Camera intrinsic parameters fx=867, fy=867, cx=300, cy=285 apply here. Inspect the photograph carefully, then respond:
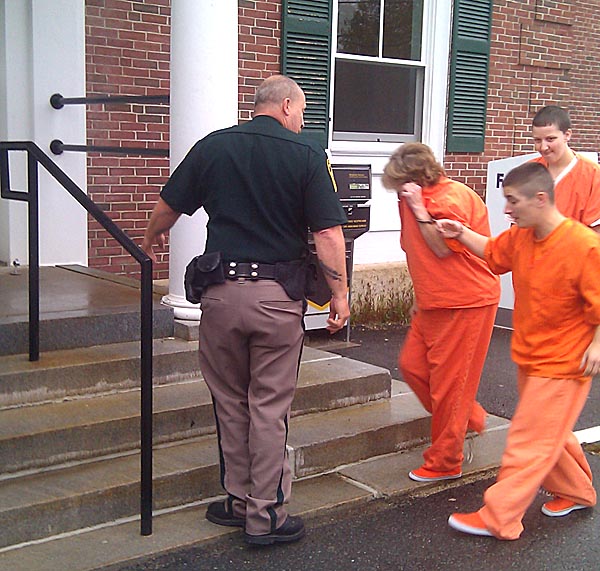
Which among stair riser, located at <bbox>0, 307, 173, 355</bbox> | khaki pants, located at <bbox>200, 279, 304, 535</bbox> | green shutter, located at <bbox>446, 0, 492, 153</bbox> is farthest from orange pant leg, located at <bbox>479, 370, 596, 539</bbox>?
green shutter, located at <bbox>446, 0, 492, 153</bbox>

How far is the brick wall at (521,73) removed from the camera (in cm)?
896

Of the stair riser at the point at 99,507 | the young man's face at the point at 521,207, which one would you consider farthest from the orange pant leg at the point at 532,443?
the stair riser at the point at 99,507

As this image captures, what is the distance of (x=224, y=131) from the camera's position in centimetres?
353

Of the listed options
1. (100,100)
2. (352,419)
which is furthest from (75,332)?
(100,100)

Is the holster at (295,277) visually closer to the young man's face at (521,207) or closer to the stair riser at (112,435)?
the young man's face at (521,207)

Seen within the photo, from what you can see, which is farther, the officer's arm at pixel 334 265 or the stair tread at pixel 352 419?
the stair tread at pixel 352 419

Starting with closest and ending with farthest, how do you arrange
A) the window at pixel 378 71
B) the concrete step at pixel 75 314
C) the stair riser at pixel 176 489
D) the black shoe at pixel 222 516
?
the stair riser at pixel 176 489
the black shoe at pixel 222 516
the concrete step at pixel 75 314
the window at pixel 378 71

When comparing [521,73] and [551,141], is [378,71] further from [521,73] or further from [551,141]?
[551,141]

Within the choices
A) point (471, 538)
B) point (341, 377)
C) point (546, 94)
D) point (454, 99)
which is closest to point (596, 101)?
point (546, 94)

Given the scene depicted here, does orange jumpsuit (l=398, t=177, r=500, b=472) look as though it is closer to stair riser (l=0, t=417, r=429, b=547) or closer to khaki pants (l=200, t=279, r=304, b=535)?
stair riser (l=0, t=417, r=429, b=547)

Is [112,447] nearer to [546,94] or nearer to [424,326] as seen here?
[424,326]

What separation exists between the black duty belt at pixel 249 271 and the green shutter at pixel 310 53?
4225mm

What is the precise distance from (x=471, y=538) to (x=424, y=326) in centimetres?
101

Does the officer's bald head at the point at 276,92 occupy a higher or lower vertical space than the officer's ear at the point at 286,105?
A: higher
